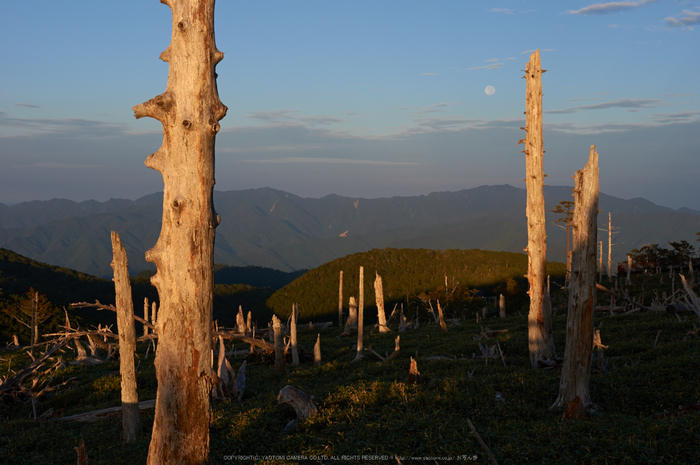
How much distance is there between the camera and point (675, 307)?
20.3m


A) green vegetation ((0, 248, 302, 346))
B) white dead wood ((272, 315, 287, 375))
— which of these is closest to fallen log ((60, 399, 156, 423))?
white dead wood ((272, 315, 287, 375))

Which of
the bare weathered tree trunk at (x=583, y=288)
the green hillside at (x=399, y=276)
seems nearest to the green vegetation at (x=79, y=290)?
the green hillside at (x=399, y=276)

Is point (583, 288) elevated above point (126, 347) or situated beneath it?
elevated above

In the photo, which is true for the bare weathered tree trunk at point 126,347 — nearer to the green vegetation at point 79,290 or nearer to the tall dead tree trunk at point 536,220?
the tall dead tree trunk at point 536,220

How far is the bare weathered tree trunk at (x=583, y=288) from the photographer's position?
9.10 meters

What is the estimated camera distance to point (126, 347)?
10.9 metres

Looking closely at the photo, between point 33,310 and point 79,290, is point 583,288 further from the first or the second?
point 79,290

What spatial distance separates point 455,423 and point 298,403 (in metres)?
3.52

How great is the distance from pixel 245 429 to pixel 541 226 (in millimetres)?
10365

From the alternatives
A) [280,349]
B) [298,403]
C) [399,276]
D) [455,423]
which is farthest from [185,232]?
[399,276]

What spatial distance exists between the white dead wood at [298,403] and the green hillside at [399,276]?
6122 cm

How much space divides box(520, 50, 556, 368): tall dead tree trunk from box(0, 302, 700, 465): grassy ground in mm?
1240

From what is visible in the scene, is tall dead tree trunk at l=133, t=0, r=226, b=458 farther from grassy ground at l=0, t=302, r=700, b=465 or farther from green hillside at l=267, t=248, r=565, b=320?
green hillside at l=267, t=248, r=565, b=320

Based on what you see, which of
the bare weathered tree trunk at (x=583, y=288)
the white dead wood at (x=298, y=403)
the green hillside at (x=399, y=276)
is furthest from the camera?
the green hillside at (x=399, y=276)
